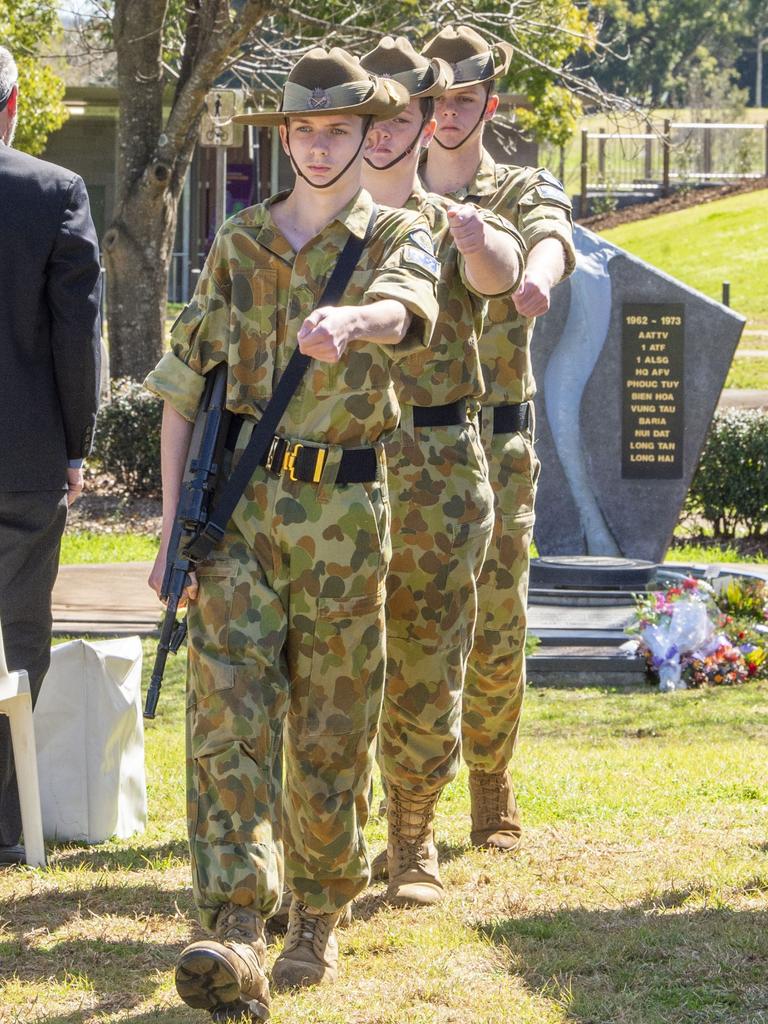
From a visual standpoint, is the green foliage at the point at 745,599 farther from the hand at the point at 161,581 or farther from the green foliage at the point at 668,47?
the green foliage at the point at 668,47

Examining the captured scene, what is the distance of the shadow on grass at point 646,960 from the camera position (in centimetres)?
352

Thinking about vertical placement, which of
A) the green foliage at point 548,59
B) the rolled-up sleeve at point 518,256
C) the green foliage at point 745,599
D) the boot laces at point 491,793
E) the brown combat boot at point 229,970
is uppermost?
the green foliage at point 548,59

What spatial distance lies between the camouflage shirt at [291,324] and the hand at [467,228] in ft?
0.25

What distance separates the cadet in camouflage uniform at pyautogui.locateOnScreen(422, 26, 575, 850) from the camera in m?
4.59

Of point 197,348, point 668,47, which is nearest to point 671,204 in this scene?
point 668,47

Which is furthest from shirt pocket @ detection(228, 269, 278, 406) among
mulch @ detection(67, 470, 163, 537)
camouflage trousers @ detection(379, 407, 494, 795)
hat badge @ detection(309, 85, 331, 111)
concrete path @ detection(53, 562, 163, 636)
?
mulch @ detection(67, 470, 163, 537)

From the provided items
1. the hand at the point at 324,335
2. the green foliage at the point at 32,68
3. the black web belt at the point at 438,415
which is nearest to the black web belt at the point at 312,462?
the hand at the point at 324,335

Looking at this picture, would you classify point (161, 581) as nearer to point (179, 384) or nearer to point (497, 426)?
point (179, 384)

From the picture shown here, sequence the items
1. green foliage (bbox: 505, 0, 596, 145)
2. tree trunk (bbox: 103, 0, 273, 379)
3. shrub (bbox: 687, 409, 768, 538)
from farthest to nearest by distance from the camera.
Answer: green foliage (bbox: 505, 0, 596, 145), tree trunk (bbox: 103, 0, 273, 379), shrub (bbox: 687, 409, 768, 538)

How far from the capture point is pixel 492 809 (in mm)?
4879

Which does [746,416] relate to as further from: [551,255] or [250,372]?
[250,372]

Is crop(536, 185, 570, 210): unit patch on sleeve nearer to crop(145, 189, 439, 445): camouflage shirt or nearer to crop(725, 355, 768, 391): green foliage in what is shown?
crop(145, 189, 439, 445): camouflage shirt

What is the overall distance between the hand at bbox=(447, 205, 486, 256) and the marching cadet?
25 centimetres

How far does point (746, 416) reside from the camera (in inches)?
483
